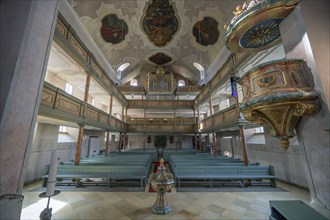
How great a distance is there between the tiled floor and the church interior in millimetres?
49

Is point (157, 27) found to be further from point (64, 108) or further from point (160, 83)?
point (64, 108)

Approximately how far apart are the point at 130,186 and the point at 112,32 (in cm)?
1167

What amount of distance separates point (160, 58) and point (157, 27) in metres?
4.43

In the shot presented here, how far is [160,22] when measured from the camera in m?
12.4

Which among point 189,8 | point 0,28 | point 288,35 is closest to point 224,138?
point 189,8

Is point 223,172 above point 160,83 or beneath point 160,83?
beneath

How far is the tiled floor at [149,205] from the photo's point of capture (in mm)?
3822

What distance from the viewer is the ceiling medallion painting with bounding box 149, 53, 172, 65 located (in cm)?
1648

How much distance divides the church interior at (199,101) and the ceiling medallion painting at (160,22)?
0.09 metres

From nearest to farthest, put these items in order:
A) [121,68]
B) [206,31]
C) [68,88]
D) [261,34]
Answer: [261,34]
[68,88]
[206,31]
[121,68]

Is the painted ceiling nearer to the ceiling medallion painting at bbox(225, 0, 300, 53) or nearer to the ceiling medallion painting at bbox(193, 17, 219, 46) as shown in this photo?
the ceiling medallion painting at bbox(193, 17, 219, 46)

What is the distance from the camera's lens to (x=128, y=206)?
171 inches

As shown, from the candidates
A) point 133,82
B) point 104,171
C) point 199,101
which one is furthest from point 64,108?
point 133,82

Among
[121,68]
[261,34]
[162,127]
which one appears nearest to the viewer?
[261,34]
